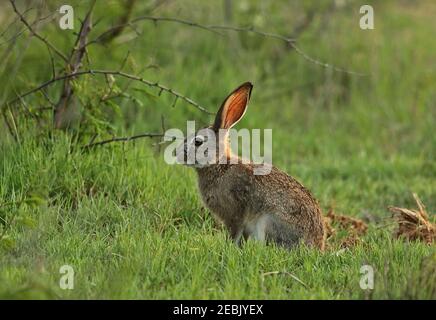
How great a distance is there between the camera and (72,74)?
7.24 meters

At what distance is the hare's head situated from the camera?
22.6 ft

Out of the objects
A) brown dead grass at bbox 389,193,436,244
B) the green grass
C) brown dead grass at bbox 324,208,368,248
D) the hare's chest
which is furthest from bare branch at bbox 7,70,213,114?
brown dead grass at bbox 389,193,436,244

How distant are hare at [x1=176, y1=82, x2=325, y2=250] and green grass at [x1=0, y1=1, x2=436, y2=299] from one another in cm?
23

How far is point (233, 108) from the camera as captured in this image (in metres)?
6.90

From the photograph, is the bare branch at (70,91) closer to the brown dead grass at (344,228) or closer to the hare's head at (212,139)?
the hare's head at (212,139)

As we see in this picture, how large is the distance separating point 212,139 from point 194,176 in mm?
971

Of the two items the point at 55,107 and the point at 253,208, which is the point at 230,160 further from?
the point at 55,107

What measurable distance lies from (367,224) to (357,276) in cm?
251

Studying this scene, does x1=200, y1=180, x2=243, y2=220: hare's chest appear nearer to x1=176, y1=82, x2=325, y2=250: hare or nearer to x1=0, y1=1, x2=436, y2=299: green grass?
x1=176, y1=82, x2=325, y2=250: hare

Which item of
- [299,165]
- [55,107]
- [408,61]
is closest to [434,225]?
[299,165]

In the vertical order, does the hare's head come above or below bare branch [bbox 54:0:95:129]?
below

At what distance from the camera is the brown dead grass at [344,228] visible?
720 centimetres

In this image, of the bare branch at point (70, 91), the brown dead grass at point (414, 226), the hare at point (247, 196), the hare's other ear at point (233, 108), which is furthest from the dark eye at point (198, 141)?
the brown dead grass at point (414, 226)
